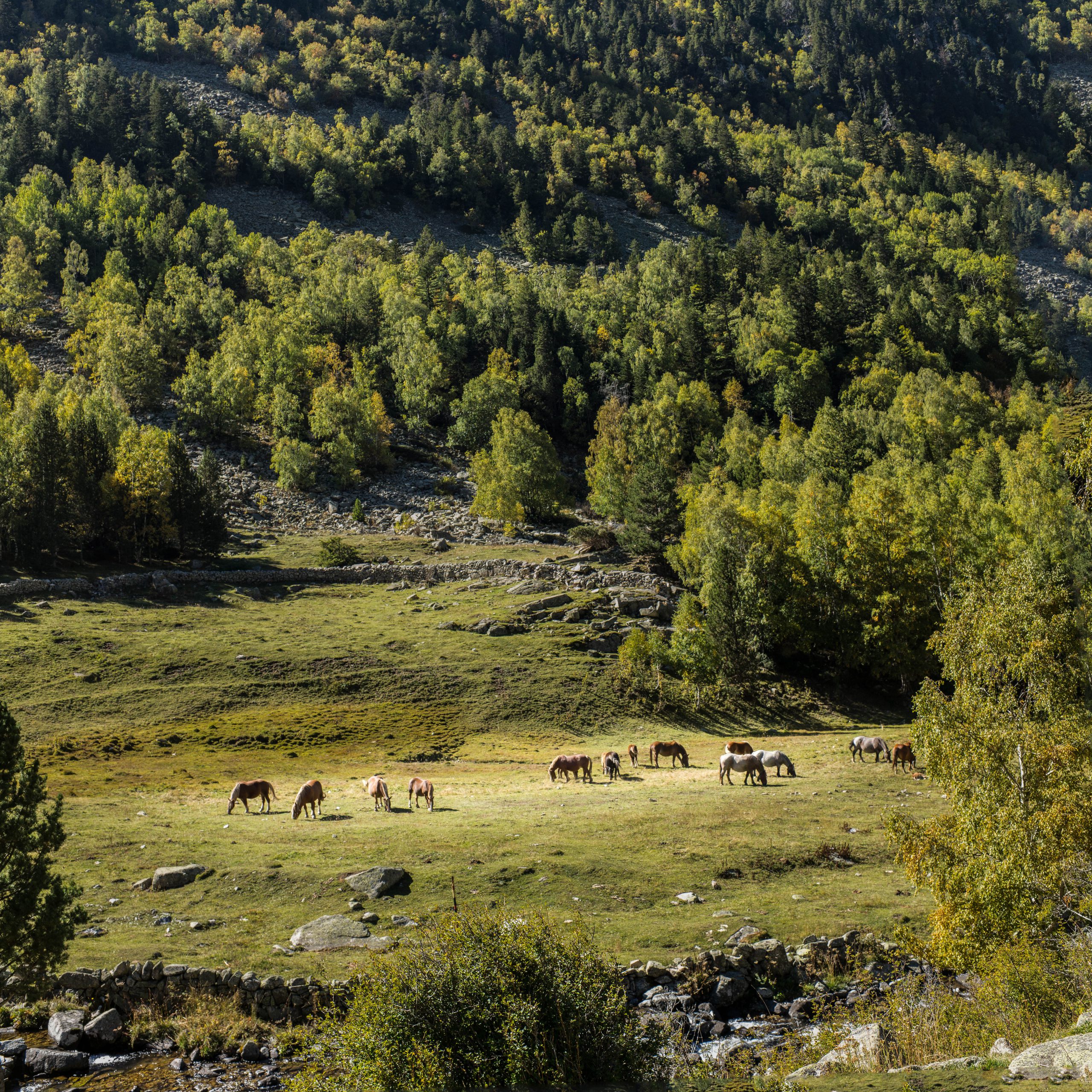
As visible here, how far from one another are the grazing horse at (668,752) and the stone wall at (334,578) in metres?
33.1

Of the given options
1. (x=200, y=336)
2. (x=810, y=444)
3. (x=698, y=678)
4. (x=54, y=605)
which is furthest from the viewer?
(x=200, y=336)

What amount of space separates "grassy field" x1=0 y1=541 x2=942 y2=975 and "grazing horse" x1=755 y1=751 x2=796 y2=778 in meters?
0.91

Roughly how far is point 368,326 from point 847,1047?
161628 millimetres

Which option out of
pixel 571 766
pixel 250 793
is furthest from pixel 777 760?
pixel 250 793

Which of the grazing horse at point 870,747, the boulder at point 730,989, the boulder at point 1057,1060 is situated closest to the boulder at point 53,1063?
the boulder at point 730,989

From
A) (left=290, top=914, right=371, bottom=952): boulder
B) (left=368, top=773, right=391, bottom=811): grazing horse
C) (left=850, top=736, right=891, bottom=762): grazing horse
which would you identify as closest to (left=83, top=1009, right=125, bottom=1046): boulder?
(left=290, top=914, right=371, bottom=952): boulder

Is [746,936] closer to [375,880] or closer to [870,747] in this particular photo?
[375,880]

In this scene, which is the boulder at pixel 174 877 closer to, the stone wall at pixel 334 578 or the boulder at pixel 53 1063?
the boulder at pixel 53 1063

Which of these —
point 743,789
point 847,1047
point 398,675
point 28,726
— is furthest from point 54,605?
point 847,1047

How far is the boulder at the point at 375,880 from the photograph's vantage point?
23.2m

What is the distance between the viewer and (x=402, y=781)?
4072cm

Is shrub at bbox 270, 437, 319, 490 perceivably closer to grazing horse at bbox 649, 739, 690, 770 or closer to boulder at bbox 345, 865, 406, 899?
grazing horse at bbox 649, 739, 690, 770

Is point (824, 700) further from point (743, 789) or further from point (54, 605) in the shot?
point (54, 605)

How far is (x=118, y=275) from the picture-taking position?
159250mm
